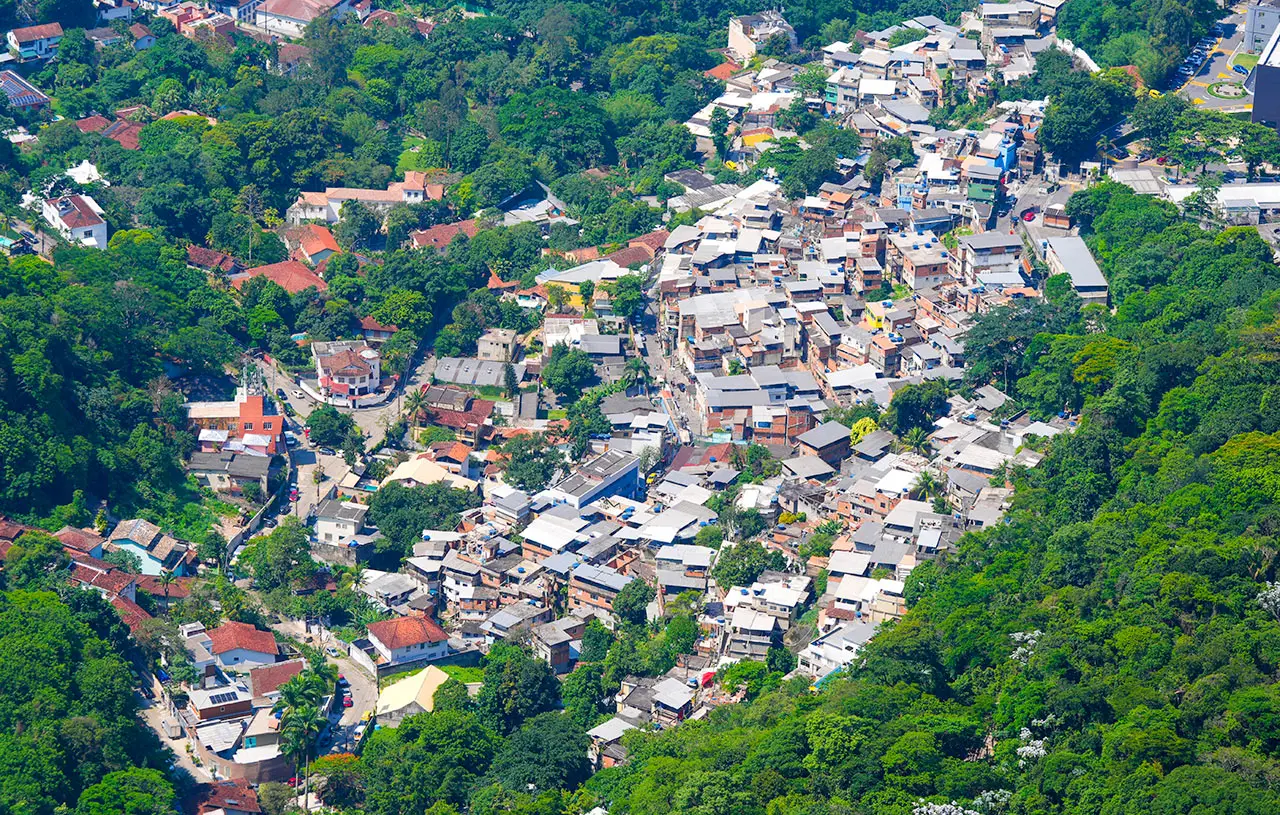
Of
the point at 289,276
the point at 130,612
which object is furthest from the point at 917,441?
the point at 289,276

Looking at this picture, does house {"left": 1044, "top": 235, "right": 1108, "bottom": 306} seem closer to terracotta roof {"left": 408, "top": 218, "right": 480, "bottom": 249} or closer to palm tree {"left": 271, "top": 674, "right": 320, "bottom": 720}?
terracotta roof {"left": 408, "top": 218, "right": 480, "bottom": 249}

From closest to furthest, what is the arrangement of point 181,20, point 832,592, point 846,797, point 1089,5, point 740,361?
point 846,797 < point 832,592 < point 740,361 < point 1089,5 < point 181,20

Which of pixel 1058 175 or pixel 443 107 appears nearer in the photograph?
pixel 1058 175

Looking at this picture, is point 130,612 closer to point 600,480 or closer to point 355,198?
point 600,480

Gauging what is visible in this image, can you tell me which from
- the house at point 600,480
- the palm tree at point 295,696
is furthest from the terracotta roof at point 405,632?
the house at point 600,480

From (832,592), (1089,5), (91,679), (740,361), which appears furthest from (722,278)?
(91,679)

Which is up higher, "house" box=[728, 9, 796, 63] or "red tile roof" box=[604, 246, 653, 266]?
"house" box=[728, 9, 796, 63]

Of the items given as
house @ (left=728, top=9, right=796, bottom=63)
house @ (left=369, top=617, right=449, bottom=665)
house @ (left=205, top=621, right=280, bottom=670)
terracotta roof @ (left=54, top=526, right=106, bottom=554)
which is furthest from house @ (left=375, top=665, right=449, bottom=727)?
house @ (left=728, top=9, right=796, bottom=63)

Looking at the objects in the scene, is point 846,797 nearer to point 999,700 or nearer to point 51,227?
point 999,700
